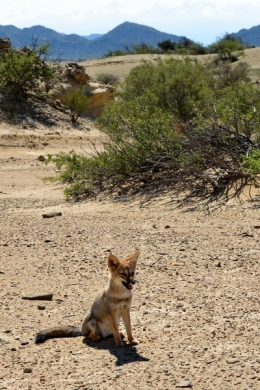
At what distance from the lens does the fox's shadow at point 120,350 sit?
524 cm

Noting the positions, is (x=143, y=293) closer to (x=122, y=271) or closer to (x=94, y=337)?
(x=94, y=337)

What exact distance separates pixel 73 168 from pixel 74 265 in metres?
6.90

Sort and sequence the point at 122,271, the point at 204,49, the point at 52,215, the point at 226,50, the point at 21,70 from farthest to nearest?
the point at 204,49 → the point at 226,50 → the point at 21,70 → the point at 52,215 → the point at 122,271

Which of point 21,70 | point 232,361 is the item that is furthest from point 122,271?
point 21,70

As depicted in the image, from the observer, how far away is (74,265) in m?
8.30

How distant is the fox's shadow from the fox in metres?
0.04

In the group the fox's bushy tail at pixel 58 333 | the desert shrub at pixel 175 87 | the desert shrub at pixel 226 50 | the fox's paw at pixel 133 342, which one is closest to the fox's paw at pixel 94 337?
the fox's bushy tail at pixel 58 333

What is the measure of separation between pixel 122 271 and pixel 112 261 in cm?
11

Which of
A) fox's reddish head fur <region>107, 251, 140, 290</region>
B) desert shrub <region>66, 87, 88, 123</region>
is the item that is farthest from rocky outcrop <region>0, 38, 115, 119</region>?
fox's reddish head fur <region>107, 251, 140, 290</region>

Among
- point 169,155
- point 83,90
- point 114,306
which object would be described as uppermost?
point 83,90

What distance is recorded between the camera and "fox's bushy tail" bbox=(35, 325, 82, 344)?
19.0ft

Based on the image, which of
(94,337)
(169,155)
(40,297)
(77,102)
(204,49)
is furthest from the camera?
(204,49)

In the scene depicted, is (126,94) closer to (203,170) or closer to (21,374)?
(203,170)

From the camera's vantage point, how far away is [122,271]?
5.45m
